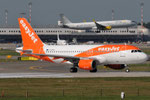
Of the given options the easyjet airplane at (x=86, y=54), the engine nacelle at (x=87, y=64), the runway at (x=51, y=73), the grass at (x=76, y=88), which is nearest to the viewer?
the grass at (x=76, y=88)

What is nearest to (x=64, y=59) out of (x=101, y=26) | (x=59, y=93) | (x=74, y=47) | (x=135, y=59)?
(x=74, y=47)

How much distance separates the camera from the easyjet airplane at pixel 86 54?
180 feet

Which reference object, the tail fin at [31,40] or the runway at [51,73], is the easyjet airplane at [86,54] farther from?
the runway at [51,73]

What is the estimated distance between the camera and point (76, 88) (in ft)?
134

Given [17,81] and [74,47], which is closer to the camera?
[17,81]

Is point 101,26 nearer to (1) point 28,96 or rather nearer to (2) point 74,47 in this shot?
(2) point 74,47

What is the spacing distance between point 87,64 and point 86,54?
3.20 m

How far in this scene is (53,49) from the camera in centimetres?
6019

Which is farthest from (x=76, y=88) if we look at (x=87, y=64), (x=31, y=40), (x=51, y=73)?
(x=31, y=40)

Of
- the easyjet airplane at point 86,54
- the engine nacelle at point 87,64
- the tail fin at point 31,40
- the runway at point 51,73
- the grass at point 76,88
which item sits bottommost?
the grass at point 76,88

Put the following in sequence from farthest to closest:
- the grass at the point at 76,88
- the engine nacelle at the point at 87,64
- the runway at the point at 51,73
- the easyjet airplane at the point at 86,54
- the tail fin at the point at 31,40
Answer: the tail fin at the point at 31,40 < the easyjet airplane at the point at 86,54 < the engine nacelle at the point at 87,64 < the runway at the point at 51,73 < the grass at the point at 76,88

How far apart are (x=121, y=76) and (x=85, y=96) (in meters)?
16.9

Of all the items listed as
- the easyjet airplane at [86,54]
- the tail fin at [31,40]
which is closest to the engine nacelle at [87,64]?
the easyjet airplane at [86,54]

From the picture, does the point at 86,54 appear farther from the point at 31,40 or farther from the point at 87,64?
the point at 31,40
